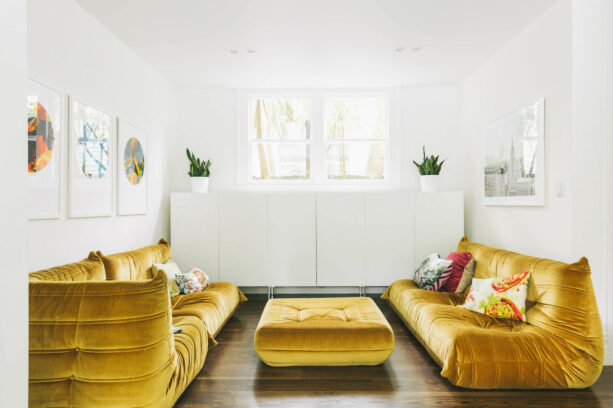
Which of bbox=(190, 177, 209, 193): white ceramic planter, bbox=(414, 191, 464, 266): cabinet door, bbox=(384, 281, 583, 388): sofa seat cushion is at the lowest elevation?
bbox=(384, 281, 583, 388): sofa seat cushion

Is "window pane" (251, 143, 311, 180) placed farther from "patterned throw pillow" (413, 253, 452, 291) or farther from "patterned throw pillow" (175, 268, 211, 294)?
"patterned throw pillow" (413, 253, 452, 291)

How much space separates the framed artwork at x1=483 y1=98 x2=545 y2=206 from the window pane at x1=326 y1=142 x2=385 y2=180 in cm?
127

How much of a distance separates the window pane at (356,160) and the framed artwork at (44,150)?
9.93 ft

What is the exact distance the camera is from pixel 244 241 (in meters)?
4.29

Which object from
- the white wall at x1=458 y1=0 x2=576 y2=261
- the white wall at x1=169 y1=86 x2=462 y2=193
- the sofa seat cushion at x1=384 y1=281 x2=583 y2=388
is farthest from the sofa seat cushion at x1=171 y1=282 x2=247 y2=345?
the white wall at x1=458 y1=0 x2=576 y2=261

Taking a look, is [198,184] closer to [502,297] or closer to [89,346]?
[89,346]

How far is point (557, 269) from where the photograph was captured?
2.37m

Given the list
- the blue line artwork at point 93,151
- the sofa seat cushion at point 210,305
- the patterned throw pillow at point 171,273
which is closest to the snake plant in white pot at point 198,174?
the patterned throw pillow at point 171,273

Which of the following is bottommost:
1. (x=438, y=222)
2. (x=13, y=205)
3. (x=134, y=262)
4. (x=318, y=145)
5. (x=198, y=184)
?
(x=134, y=262)

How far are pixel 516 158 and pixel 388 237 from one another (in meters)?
1.56

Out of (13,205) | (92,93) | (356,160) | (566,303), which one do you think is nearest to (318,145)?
(356,160)

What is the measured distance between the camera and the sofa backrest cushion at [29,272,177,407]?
1.73m

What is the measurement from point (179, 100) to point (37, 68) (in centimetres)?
251

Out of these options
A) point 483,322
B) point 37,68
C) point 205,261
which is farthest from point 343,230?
point 37,68
